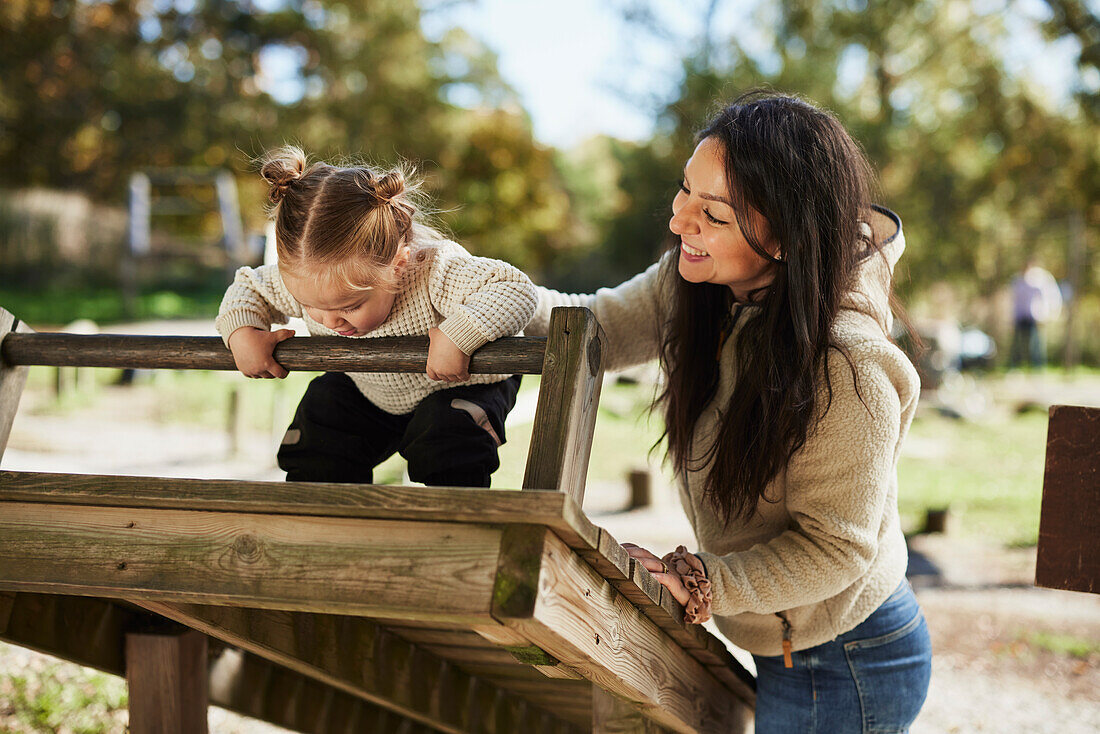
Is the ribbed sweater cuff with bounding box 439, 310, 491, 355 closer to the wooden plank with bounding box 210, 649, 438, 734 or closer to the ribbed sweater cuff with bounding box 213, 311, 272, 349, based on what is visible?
the ribbed sweater cuff with bounding box 213, 311, 272, 349

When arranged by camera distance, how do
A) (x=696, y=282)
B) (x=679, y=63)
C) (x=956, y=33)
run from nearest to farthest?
(x=696, y=282) → (x=679, y=63) → (x=956, y=33)

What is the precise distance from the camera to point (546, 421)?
4.63 feet

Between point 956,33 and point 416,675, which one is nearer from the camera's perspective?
point 416,675

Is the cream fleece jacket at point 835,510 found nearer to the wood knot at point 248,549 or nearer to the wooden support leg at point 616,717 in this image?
the wooden support leg at point 616,717

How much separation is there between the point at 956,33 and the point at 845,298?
53.8 ft

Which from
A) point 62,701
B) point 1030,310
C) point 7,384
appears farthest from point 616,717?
point 1030,310

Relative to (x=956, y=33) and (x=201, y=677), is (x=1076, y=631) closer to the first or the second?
(x=201, y=677)

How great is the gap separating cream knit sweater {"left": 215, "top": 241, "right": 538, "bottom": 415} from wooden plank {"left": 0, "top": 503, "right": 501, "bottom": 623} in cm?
41

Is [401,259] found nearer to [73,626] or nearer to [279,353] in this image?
[279,353]

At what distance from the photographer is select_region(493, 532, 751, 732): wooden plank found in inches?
47.9

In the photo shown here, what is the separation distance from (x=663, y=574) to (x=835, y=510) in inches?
13.1

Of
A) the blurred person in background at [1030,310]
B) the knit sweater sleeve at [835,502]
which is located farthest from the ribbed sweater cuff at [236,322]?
the blurred person in background at [1030,310]

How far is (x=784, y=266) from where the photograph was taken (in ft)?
5.76

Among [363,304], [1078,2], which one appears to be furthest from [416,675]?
[1078,2]
